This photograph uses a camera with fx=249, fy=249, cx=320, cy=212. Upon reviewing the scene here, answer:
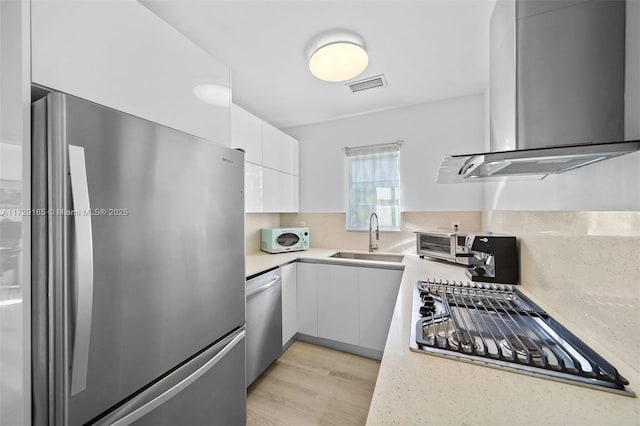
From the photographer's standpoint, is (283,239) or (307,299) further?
(283,239)

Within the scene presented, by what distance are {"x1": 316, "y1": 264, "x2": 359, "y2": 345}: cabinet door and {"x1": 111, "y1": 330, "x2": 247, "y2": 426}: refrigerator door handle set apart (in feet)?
3.69

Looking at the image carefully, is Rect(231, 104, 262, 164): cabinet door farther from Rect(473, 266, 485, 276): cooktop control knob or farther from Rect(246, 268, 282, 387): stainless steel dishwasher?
Rect(473, 266, 485, 276): cooktop control knob

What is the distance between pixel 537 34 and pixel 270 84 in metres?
1.83

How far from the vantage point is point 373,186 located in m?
2.84

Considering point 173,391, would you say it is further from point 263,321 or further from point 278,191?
point 278,191

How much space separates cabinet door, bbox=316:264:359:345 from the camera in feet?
7.46

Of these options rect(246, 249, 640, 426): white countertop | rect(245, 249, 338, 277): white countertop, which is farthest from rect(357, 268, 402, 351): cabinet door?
rect(246, 249, 640, 426): white countertop

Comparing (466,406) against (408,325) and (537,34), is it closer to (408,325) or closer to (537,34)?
(408,325)

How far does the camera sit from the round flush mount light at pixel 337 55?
157 centimetres

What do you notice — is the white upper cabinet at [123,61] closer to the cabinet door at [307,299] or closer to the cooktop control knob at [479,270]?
the cabinet door at [307,299]

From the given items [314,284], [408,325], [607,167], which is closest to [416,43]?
[607,167]

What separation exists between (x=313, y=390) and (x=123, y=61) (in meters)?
2.20

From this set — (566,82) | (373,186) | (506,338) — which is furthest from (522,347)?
(373,186)

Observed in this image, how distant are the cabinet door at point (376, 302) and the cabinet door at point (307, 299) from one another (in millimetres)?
446
